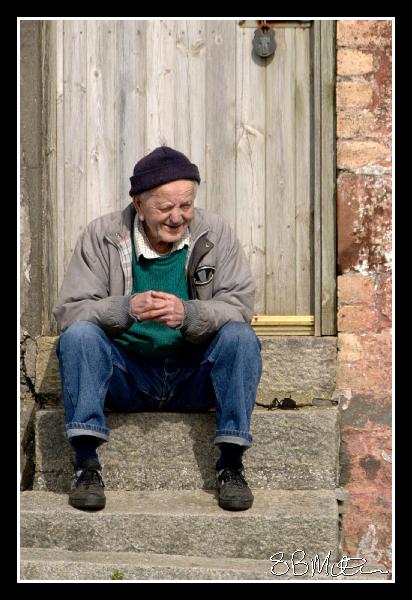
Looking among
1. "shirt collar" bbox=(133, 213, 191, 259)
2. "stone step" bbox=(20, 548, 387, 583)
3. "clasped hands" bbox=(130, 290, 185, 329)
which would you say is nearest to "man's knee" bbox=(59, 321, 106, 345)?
"clasped hands" bbox=(130, 290, 185, 329)

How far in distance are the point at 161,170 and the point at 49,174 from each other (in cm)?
122

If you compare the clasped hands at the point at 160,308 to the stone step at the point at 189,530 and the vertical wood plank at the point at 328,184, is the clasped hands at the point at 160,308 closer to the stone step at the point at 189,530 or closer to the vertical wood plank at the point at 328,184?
the stone step at the point at 189,530

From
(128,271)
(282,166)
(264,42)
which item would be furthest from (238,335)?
(264,42)

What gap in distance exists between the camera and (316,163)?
497 cm

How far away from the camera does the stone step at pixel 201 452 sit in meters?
4.28

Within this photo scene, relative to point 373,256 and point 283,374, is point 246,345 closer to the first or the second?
point 283,374

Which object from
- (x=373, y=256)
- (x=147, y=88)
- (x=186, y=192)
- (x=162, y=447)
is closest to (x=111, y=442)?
(x=162, y=447)

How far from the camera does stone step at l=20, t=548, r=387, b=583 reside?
3574 millimetres

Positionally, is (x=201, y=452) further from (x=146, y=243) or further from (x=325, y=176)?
(x=325, y=176)

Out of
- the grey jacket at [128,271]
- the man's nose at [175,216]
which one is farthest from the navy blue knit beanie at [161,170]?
the grey jacket at [128,271]

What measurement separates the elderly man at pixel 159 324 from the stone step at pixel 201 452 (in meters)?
0.09

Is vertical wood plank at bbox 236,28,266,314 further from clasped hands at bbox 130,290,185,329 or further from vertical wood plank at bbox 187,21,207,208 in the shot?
clasped hands at bbox 130,290,185,329

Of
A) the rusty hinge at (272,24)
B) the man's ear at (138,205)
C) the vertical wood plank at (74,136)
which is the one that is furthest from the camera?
the vertical wood plank at (74,136)

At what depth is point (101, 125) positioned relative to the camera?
17.0 feet
